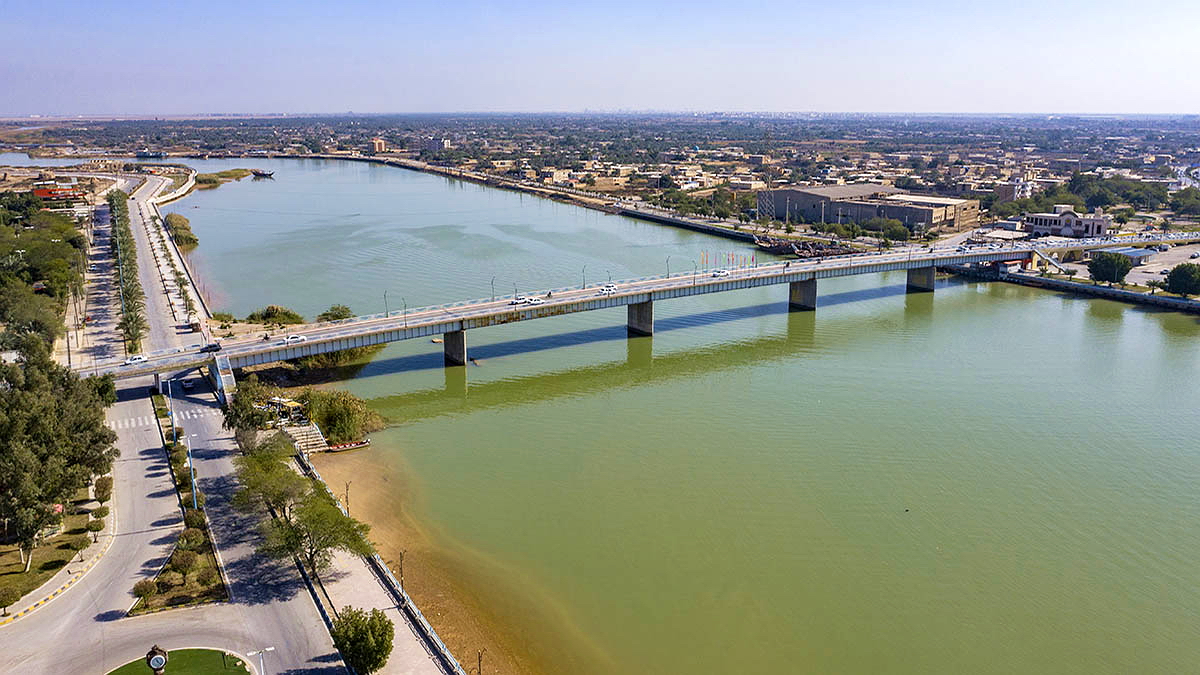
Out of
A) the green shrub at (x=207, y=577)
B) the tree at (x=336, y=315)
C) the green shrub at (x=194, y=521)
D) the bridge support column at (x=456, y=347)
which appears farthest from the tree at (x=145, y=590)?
the tree at (x=336, y=315)

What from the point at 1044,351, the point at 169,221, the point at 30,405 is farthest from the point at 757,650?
the point at 169,221

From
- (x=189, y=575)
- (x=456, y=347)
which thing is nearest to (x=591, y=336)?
(x=456, y=347)

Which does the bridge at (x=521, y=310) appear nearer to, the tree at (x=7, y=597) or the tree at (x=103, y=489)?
the tree at (x=103, y=489)

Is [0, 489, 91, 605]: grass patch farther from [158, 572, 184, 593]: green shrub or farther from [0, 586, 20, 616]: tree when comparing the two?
[158, 572, 184, 593]: green shrub

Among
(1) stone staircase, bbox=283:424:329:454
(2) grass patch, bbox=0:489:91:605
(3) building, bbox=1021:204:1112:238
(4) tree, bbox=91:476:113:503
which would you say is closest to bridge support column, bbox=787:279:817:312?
(1) stone staircase, bbox=283:424:329:454

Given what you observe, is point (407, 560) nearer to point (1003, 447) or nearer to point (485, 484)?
point (485, 484)
